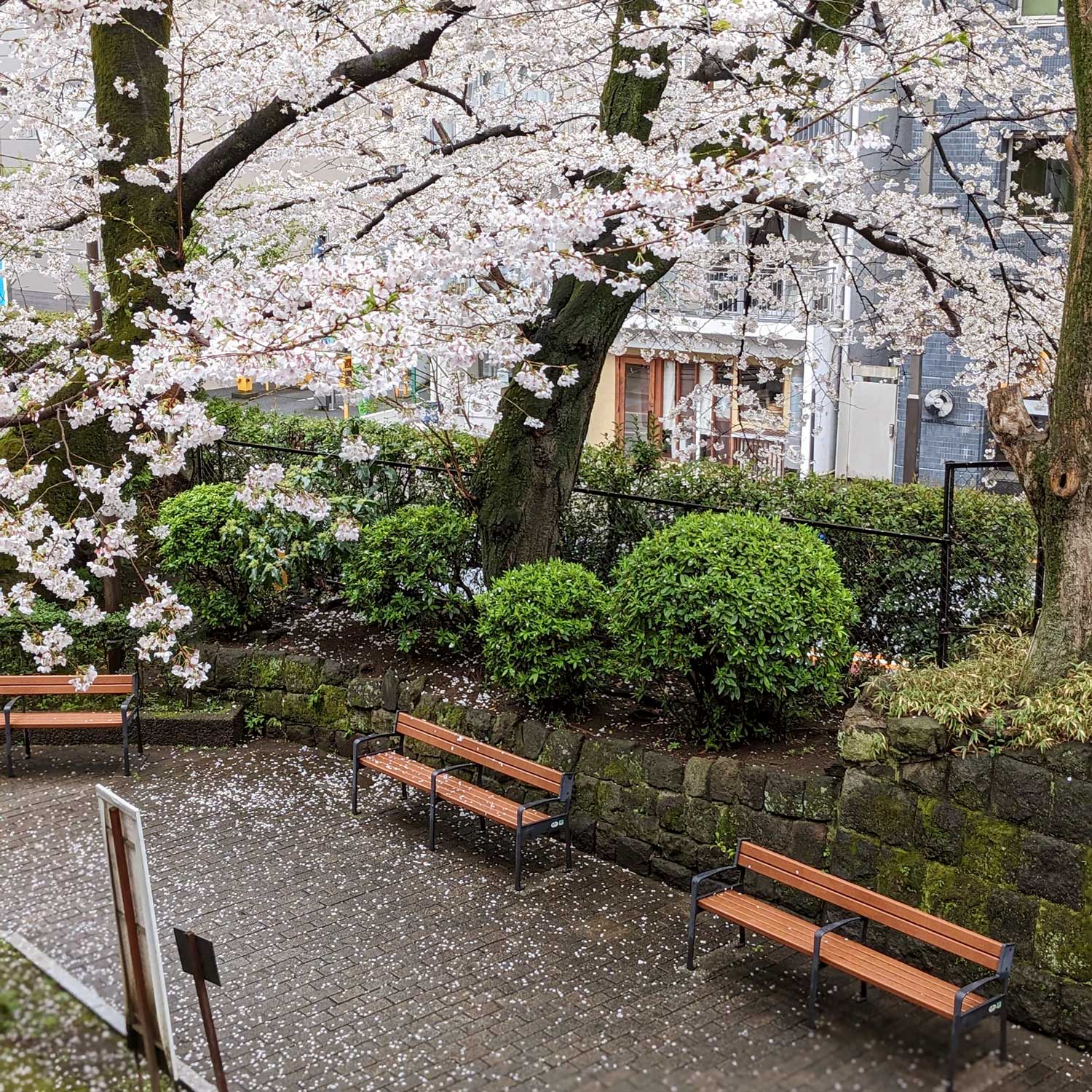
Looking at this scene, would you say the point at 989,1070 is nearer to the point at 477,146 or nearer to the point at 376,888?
the point at 376,888

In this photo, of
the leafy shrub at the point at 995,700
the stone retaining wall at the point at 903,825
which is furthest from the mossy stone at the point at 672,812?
the leafy shrub at the point at 995,700

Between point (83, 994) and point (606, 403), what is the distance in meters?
19.9

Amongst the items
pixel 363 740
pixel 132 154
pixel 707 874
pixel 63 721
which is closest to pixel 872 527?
pixel 707 874

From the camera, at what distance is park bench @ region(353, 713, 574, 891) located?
777 centimetres

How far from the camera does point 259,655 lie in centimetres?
1043

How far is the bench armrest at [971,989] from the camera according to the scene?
5.59m

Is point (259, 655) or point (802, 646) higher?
Answer: point (802, 646)

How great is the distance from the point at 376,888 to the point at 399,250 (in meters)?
3.96

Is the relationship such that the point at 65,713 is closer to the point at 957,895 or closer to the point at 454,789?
the point at 454,789

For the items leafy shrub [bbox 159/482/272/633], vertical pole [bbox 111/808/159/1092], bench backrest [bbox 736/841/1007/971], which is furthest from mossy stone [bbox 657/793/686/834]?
leafy shrub [bbox 159/482/272/633]

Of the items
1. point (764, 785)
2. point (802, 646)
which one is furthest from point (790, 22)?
point (764, 785)

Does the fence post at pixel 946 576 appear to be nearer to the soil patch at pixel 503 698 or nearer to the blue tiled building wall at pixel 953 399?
the soil patch at pixel 503 698

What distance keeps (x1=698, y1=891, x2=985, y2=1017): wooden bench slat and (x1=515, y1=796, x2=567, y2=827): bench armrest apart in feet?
4.42

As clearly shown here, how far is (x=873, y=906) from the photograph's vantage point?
637cm
